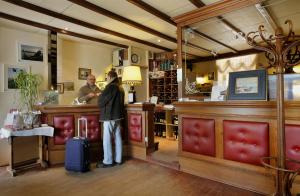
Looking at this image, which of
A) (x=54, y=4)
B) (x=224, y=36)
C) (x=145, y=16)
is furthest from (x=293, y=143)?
(x=54, y=4)

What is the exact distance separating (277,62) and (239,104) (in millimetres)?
948

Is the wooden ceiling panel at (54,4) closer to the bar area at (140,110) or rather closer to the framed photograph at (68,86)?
the bar area at (140,110)

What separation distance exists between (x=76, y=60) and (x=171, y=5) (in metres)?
3.08

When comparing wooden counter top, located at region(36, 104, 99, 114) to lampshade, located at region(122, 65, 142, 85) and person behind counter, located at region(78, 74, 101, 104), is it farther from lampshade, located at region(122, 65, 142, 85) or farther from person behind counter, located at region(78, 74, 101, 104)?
lampshade, located at region(122, 65, 142, 85)

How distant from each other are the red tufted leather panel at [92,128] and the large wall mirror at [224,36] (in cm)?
177

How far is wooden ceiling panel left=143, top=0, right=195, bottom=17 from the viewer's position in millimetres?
3492

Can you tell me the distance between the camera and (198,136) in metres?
3.13

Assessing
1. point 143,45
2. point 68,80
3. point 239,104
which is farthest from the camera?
point 143,45

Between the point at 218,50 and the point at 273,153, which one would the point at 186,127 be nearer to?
the point at 273,153

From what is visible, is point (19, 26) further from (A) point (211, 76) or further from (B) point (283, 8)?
(A) point (211, 76)

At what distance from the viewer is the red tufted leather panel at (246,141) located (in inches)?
98.9

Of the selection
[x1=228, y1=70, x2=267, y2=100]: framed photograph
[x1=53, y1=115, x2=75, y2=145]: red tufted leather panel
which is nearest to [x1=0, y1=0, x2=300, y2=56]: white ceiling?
[x1=228, y1=70, x2=267, y2=100]: framed photograph

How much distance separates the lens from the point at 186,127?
10.8 feet

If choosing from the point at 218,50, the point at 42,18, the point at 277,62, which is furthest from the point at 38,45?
the point at 218,50
